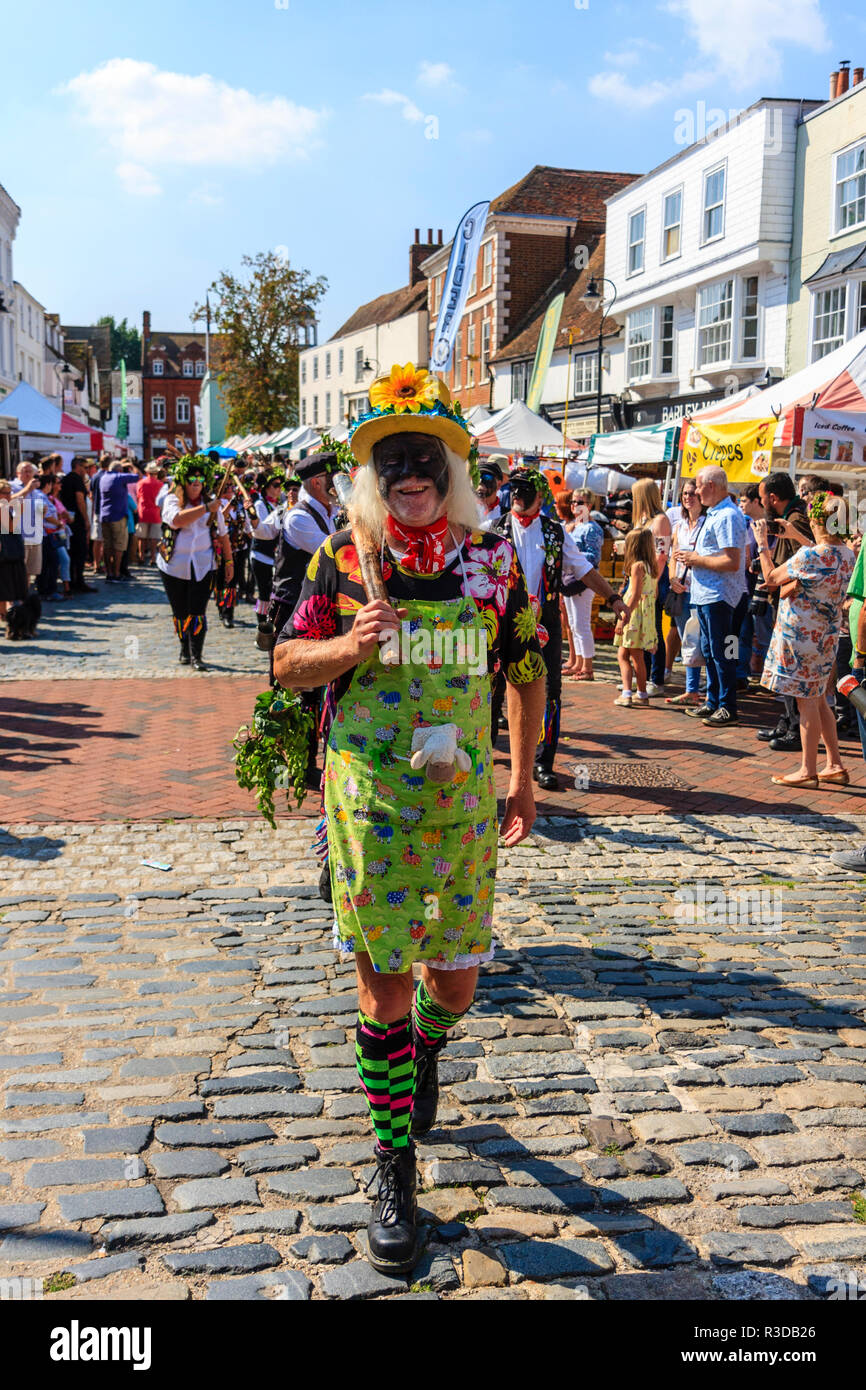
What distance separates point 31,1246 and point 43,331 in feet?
222

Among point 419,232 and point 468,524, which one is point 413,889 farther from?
point 419,232

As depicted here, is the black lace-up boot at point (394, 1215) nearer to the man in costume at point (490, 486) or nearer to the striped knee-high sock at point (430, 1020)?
the striped knee-high sock at point (430, 1020)

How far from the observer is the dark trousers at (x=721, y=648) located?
9820 mm

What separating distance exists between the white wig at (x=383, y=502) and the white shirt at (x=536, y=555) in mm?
4168

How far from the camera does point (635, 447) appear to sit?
1628 centimetres

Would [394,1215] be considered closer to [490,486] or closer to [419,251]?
[490,486]

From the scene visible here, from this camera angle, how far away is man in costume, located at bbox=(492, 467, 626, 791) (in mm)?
7402

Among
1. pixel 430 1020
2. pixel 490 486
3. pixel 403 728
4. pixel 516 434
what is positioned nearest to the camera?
pixel 403 728

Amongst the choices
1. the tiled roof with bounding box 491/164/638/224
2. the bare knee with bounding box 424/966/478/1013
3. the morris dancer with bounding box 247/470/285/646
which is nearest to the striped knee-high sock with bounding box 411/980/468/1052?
the bare knee with bounding box 424/966/478/1013

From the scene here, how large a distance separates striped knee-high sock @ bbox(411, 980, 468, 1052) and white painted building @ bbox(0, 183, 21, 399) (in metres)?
50.5

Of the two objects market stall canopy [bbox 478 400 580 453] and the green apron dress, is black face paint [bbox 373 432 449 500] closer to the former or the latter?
the green apron dress

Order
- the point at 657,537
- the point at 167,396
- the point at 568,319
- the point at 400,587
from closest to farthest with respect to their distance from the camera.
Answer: the point at 400,587
the point at 657,537
the point at 568,319
the point at 167,396

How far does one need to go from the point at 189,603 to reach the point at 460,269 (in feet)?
16.6

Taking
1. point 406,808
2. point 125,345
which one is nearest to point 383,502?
point 406,808
